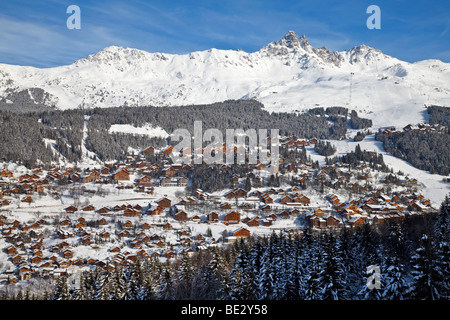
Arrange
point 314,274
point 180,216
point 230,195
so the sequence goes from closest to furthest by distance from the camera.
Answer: point 314,274 < point 180,216 < point 230,195

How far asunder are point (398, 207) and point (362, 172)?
19983 millimetres

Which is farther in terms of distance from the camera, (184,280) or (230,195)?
(230,195)

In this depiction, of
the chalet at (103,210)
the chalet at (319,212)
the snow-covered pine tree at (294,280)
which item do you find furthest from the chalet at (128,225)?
the snow-covered pine tree at (294,280)

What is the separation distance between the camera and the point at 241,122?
142 meters

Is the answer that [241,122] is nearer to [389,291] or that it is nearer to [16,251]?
[16,251]

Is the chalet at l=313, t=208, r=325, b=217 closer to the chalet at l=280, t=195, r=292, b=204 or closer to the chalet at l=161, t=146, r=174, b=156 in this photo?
the chalet at l=280, t=195, r=292, b=204

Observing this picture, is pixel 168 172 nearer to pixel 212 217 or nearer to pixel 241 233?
pixel 212 217

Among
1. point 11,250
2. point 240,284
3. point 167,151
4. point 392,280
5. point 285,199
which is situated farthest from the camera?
point 167,151

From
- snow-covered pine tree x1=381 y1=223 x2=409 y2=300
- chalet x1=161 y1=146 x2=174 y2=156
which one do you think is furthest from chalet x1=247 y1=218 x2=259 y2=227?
chalet x1=161 y1=146 x2=174 y2=156

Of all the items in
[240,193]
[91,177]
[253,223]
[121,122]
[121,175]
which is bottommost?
[253,223]

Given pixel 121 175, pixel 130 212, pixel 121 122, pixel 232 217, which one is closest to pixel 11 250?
pixel 130 212

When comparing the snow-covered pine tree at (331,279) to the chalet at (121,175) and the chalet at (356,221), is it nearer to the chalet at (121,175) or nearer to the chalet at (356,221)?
the chalet at (356,221)

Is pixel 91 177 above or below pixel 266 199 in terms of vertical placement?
above

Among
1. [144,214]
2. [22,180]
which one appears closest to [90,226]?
[144,214]
